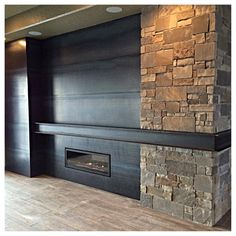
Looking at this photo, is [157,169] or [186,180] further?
[157,169]

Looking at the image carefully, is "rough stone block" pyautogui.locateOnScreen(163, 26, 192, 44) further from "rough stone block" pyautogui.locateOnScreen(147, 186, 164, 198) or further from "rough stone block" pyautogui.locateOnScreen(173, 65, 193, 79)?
"rough stone block" pyautogui.locateOnScreen(147, 186, 164, 198)

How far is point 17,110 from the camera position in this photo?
15.5 feet

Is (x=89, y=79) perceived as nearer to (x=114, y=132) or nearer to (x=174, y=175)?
(x=114, y=132)

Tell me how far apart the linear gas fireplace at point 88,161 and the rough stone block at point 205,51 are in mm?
1903

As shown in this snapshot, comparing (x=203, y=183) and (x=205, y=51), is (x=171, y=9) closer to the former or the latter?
(x=205, y=51)

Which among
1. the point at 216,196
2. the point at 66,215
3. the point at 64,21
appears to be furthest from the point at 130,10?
the point at 66,215

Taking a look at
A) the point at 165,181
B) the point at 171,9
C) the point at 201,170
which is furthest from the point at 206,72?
the point at 165,181

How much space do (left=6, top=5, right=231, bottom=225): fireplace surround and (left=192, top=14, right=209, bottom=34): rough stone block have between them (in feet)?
0.03

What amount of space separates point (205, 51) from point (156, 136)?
1.08m

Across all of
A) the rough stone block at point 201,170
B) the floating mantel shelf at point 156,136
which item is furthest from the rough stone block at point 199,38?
the rough stone block at point 201,170

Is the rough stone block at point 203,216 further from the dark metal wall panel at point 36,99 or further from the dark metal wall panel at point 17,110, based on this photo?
the dark metal wall panel at point 17,110

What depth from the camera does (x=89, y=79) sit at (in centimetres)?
389

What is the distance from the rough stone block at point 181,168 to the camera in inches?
108

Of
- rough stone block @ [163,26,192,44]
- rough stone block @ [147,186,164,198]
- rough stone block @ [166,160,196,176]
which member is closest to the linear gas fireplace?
rough stone block @ [147,186,164,198]
